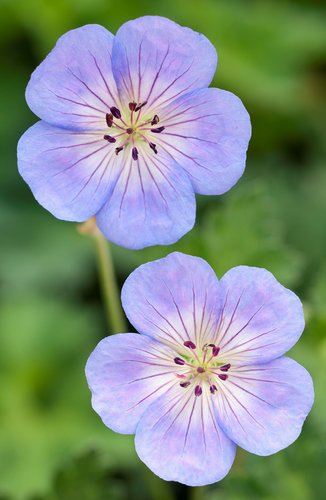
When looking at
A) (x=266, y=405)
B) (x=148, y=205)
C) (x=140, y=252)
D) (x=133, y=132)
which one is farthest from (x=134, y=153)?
(x=266, y=405)

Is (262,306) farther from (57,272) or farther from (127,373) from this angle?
(57,272)

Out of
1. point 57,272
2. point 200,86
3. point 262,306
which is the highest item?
point 200,86

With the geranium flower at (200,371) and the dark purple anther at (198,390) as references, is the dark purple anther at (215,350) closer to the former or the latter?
the geranium flower at (200,371)

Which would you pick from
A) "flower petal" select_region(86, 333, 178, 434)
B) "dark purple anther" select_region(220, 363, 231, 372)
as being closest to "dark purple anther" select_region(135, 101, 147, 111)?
"flower petal" select_region(86, 333, 178, 434)

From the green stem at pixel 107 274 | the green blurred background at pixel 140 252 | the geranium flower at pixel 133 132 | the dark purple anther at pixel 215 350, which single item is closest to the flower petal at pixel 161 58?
the geranium flower at pixel 133 132

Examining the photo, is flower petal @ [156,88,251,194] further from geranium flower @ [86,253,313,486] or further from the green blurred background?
the green blurred background

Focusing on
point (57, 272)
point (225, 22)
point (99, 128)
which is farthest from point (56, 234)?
point (99, 128)

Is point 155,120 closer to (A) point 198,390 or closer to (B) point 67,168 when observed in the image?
(B) point 67,168
